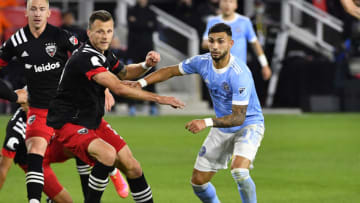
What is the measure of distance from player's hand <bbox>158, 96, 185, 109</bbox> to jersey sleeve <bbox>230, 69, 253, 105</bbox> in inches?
34.2

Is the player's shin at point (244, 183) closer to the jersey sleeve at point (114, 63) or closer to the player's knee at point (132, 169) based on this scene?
the player's knee at point (132, 169)

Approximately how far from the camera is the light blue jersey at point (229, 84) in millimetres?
7457

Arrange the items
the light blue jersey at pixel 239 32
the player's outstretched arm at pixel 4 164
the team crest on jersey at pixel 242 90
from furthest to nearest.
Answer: the light blue jersey at pixel 239 32 → the player's outstretched arm at pixel 4 164 → the team crest on jersey at pixel 242 90

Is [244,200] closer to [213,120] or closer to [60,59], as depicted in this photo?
[213,120]

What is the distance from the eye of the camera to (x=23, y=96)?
781 cm

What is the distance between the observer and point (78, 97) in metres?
7.22

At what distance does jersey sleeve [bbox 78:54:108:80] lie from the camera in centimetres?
698

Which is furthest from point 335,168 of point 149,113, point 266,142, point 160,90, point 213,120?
point 160,90

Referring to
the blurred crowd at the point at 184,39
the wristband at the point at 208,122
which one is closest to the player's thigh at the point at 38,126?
the wristband at the point at 208,122

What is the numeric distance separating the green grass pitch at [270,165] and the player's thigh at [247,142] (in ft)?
4.10

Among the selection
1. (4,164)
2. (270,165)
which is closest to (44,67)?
(4,164)

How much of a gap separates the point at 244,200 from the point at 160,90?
17150 millimetres

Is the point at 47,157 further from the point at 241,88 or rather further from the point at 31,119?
the point at 241,88

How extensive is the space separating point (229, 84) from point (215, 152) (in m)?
0.68
